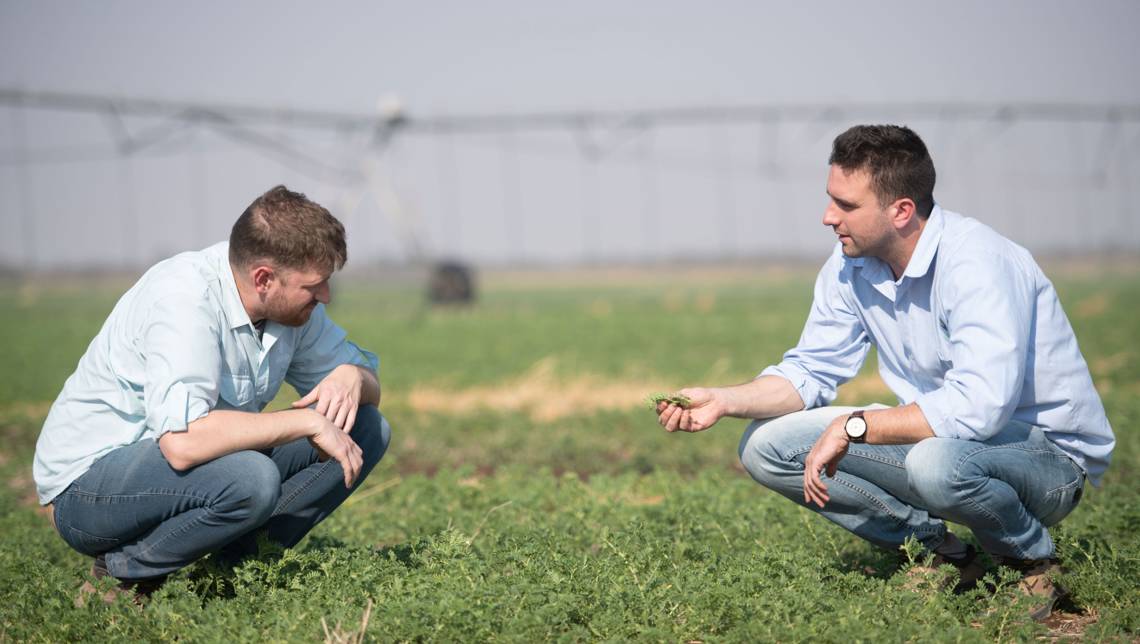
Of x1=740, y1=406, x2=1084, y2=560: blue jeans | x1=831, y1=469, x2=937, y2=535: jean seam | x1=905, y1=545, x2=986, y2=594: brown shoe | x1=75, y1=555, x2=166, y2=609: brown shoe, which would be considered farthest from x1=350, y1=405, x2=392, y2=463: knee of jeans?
x1=905, y1=545, x2=986, y2=594: brown shoe

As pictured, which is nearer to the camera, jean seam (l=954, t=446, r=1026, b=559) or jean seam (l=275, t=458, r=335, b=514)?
jean seam (l=954, t=446, r=1026, b=559)

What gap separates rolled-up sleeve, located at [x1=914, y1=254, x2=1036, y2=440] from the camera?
4184 mm

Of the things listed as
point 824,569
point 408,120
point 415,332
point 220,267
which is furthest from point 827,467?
→ point 408,120

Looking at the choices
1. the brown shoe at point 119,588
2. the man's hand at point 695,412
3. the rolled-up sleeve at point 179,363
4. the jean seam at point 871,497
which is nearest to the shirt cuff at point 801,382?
the man's hand at point 695,412

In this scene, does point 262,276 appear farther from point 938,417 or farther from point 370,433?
point 938,417

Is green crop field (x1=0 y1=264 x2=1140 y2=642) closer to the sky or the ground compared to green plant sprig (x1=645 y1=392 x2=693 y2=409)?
closer to the ground

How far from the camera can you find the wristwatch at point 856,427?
438 centimetres

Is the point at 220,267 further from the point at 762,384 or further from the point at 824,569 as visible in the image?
the point at 824,569

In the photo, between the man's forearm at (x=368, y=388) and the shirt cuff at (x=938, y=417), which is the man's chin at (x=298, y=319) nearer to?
the man's forearm at (x=368, y=388)

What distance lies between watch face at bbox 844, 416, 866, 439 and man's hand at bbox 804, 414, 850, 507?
3 centimetres

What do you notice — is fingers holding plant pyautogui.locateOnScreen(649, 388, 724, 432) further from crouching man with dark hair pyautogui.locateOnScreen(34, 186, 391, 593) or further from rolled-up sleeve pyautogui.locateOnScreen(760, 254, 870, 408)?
crouching man with dark hair pyautogui.locateOnScreen(34, 186, 391, 593)

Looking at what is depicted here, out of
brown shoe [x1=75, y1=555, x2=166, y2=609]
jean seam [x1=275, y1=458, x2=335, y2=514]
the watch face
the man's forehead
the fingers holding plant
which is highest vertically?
the man's forehead

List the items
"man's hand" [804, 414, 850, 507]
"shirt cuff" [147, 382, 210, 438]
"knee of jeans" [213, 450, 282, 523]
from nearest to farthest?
1. "shirt cuff" [147, 382, 210, 438]
2. "knee of jeans" [213, 450, 282, 523]
3. "man's hand" [804, 414, 850, 507]

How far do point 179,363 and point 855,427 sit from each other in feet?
8.31
